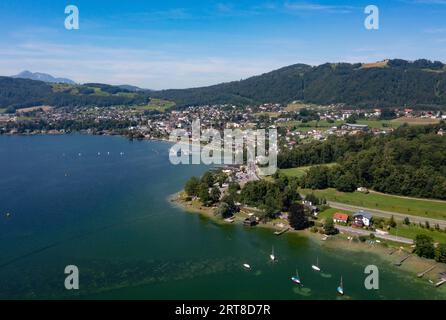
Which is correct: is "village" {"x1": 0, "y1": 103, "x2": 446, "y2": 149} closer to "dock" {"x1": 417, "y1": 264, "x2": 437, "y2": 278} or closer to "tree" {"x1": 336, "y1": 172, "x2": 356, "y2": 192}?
"tree" {"x1": 336, "y1": 172, "x2": 356, "y2": 192}

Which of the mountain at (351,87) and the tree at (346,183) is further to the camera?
the mountain at (351,87)

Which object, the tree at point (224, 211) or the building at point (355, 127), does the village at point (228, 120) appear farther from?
the tree at point (224, 211)

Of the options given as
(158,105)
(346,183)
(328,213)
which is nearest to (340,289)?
(328,213)

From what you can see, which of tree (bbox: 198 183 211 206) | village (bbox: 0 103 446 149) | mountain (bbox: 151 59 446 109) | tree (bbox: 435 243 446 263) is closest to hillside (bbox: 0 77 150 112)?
village (bbox: 0 103 446 149)

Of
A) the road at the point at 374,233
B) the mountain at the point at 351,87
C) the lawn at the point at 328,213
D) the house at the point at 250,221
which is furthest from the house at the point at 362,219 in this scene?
the mountain at the point at 351,87

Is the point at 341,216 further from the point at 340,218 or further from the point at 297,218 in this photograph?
the point at 297,218
